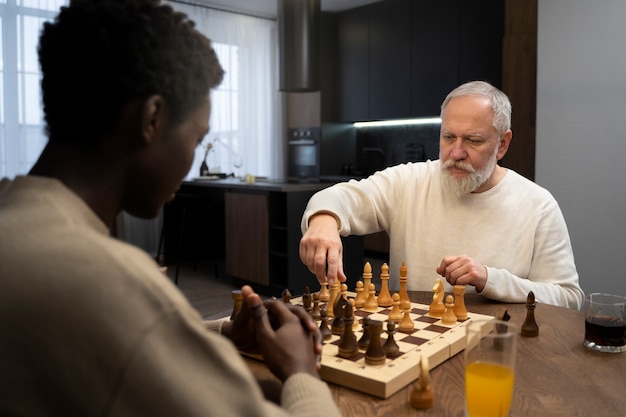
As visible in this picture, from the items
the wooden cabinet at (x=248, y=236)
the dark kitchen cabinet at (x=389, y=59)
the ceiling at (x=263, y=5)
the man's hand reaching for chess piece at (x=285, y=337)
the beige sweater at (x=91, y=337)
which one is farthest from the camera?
the ceiling at (x=263, y=5)

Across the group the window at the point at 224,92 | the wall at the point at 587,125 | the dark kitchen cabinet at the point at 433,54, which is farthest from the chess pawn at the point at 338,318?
the dark kitchen cabinet at the point at 433,54

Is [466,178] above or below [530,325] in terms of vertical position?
above

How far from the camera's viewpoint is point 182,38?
72cm

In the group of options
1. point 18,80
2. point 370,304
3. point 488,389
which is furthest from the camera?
point 18,80

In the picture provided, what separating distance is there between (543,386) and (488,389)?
0.23 metres

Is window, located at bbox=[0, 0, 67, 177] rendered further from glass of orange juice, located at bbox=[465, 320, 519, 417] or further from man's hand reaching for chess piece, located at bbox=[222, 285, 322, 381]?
glass of orange juice, located at bbox=[465, 320, 519, 417]

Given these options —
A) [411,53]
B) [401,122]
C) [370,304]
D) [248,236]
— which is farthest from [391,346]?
[401,122]

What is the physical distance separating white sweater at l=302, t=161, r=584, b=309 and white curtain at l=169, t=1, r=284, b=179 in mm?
4493

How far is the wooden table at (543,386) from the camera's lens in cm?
96

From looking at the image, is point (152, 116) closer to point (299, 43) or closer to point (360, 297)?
point (360, 297)

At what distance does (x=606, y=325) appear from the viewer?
49.0 inches

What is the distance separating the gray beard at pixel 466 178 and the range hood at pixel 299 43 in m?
3.18

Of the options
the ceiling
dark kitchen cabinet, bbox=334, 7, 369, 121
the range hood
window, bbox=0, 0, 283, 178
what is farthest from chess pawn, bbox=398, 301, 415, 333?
the ceiling

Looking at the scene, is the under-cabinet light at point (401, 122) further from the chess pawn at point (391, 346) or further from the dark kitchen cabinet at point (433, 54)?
the chess pawn at point (391, 346)
